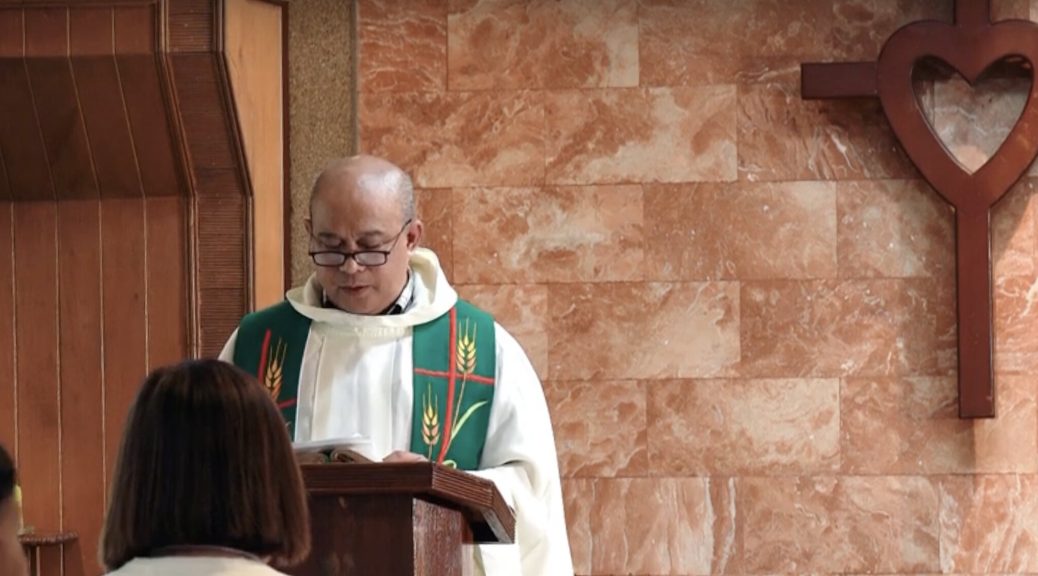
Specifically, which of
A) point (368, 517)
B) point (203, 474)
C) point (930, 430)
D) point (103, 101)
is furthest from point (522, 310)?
point (203, 474)

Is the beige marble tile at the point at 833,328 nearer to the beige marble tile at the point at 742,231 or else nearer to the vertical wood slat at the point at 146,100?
the beige marble tile at the point at 742,231

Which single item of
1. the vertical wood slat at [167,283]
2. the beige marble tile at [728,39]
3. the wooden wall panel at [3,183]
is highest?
the beige marble tile at [728,39]

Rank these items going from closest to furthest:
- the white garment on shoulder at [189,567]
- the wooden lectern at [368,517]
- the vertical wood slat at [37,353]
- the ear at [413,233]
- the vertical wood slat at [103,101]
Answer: the white garment on shoulder at [189,567]
the wooden lectern at [368,517]
the ear at [413,233]
the vertical wood slat at [103,101]
the vertical wood slat at [37,353]

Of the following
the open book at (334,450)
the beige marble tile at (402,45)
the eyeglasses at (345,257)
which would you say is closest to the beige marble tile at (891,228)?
the beige marble tile at (402,45)

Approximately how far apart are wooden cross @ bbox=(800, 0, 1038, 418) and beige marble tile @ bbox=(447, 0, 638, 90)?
25.7 inches

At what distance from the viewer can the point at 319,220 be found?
17.4ft

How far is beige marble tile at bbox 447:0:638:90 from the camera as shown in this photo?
7258 mm

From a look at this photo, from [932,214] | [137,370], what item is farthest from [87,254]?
[932,214]

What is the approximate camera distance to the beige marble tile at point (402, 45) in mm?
7301

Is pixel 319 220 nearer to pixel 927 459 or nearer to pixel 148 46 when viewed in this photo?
pixel 148 46

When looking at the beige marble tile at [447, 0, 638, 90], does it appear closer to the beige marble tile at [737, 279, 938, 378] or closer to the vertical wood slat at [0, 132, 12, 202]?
the beige marble tile at [737, 279, 938, 378]

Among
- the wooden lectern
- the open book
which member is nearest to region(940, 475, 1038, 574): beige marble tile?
the open book

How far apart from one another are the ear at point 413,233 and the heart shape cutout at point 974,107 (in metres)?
2.41

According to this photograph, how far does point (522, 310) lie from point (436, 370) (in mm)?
1785
